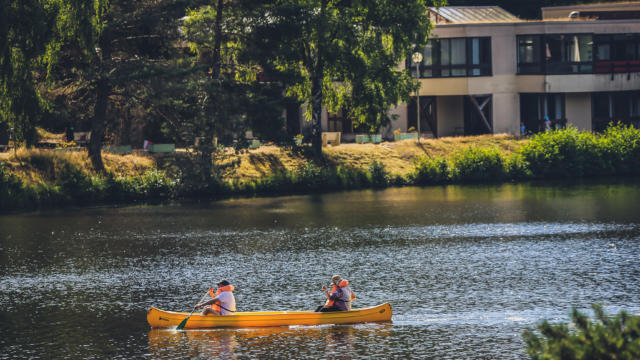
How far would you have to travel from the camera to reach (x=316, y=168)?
64.6 m

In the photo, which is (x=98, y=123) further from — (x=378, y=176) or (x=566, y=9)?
(x=566, y=9)

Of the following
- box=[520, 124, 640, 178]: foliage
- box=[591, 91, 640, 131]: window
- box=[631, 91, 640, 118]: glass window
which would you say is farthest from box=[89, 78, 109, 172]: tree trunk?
box=[631, 91, 640, 118]: glass window

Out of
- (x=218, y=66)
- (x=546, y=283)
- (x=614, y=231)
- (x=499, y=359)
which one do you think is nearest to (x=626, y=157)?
(x=614, y=231)

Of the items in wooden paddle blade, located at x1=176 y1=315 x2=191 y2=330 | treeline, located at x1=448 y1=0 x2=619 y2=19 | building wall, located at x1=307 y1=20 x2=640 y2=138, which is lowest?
wooden paddle blade, located at x1=176 y1=315 x2=191 y2=330

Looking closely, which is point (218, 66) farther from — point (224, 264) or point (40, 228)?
point (224, 264)

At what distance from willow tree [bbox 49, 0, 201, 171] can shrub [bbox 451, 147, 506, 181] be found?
23680 millimetres

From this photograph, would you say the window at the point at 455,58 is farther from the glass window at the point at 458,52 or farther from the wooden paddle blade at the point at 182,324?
the wooden paddle blade at the point at 182,324

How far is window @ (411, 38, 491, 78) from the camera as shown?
3012 inches

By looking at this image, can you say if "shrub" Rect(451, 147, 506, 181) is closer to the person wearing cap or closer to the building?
the building

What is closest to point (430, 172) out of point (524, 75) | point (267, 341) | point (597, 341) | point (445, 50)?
point (445, 50)

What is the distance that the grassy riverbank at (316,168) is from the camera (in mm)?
58281

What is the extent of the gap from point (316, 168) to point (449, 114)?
21501 millimetres

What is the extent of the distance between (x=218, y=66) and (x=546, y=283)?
116ft

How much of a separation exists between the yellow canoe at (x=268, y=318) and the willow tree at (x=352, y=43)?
36.2 meters
